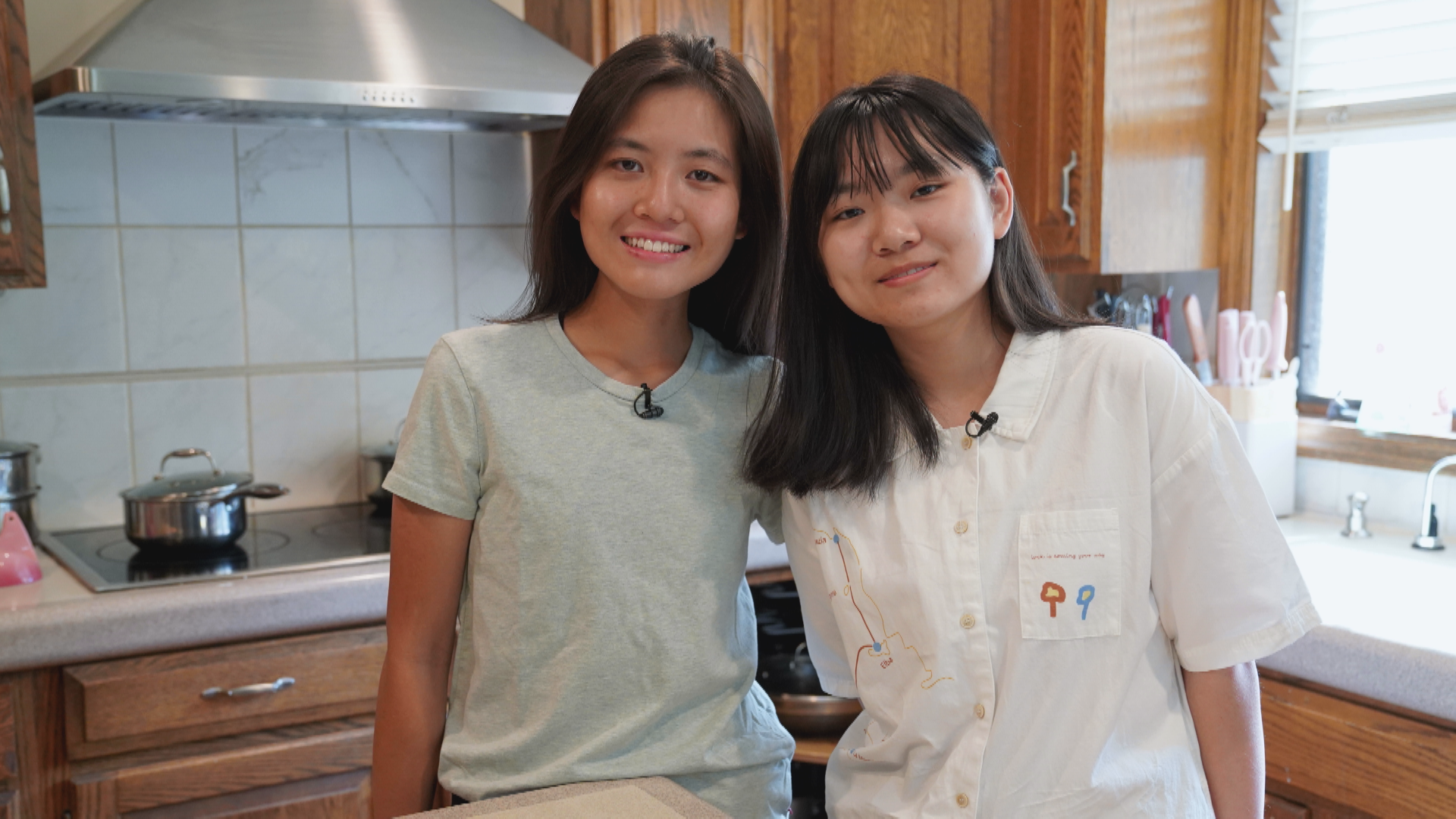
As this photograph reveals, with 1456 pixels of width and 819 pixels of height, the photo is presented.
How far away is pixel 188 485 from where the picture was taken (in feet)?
6.49

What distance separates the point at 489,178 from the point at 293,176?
15.5 inches

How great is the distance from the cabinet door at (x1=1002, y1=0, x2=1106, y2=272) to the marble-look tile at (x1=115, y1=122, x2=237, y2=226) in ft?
4.96

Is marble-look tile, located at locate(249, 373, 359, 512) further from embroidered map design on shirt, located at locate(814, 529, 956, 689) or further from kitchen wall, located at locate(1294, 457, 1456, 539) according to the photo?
kitchen wall, located at locate(1294, 457, 1456, 539)

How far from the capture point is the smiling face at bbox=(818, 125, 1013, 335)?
1.10m

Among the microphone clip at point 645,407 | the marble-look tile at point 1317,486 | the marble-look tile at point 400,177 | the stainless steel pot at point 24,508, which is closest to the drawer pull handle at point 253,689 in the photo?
the stainless steel pot at point 24,508

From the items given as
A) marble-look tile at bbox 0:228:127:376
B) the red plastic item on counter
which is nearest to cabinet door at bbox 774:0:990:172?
marble-look tile at bbox 0:228:127:376

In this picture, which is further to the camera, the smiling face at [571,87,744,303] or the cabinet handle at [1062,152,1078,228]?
the cabinet handle at [1062,152,1078,228]

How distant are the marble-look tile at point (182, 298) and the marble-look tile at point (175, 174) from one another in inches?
1.2

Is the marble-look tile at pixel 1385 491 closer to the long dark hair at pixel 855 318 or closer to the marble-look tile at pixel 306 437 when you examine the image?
the long dark hair at pixel 855 318

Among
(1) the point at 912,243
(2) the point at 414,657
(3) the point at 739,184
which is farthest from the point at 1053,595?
(2) the point at 414,657

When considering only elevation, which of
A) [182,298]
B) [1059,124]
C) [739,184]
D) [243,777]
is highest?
[1059,124]

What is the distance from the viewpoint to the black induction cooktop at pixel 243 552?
5.98 ft

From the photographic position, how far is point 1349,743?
1608 millimetres

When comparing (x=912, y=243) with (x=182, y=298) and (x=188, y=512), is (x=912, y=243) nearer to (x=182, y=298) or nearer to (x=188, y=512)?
(x=188, y=512)
